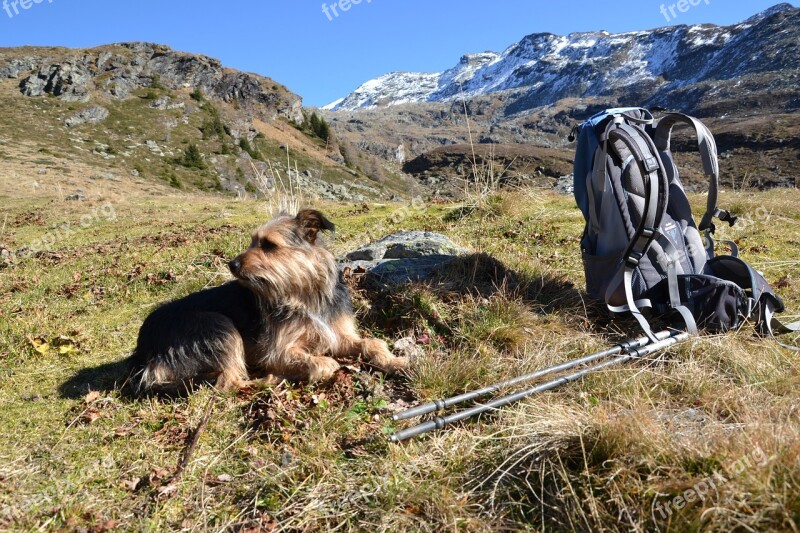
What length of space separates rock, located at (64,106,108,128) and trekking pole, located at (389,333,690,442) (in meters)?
86.7

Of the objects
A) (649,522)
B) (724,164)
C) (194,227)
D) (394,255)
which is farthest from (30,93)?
(724,164)

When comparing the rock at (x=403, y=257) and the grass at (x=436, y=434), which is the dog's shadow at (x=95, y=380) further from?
the rock at (x=403, y=257)

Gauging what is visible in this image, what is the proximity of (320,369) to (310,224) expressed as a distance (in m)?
1.36

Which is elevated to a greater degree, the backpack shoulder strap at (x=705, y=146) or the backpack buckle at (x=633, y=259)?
the backpack shoulder strap at (x=705, y=146)

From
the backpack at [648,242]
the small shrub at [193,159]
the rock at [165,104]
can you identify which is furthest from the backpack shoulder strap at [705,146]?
the rock at [165,104]

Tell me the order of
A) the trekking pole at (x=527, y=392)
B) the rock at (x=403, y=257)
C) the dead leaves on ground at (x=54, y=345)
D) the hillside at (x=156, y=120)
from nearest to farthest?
the trekking pole at (x=527, y=392), the dead leaves on ground at (x=54, y=345), the rock at (x=403, y=257), the hillside at (x=156, y=120)

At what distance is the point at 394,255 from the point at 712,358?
407 centimetres

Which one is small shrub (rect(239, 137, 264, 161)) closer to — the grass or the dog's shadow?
the grass

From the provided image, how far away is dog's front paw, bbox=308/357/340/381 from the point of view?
4211 mm

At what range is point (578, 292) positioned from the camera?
569 centimetres

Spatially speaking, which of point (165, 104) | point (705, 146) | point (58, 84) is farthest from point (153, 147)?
point (705, 146)

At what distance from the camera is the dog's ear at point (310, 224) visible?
457 cm

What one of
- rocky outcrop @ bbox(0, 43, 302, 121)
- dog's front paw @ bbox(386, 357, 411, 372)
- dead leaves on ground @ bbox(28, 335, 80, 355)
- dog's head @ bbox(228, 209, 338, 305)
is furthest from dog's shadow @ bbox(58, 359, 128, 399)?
rocky outcrop @ bbox(0, 43, 302, 121)

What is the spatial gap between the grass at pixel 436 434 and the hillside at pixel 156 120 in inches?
1697
